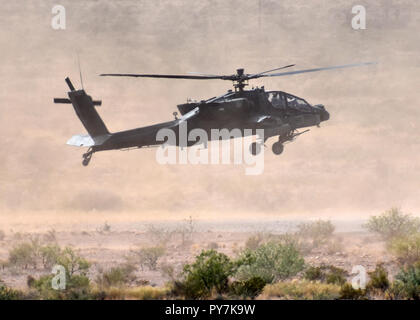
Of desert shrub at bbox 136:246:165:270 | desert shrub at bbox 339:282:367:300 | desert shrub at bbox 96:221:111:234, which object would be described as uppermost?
desert shrub at bbox 96:221:111:234

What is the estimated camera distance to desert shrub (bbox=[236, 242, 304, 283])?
32219mm

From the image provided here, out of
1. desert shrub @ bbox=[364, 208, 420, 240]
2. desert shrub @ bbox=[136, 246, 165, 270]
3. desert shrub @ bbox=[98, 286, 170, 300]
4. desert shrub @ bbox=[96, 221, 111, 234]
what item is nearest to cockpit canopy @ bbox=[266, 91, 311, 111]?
desert shrub @ bbox=[98, 286, 170, 300]

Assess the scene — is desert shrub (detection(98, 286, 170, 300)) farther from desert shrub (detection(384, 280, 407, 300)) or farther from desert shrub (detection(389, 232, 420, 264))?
desert shrub (detection(389, 232, 420, 264))

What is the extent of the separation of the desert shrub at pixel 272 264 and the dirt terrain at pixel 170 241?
5098 millimetres

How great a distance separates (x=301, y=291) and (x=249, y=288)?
7.73 feet

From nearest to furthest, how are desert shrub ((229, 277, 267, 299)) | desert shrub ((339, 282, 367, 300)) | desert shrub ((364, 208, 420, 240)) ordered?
desert shrub ((229, 277, 267, 299)), desert shrub ((339, 282, 367, 300)), desert shrub ((364, 208, 420, 240))

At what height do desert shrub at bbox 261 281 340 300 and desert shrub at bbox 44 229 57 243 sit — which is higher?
desert shrub at bbox 44 229 57 243

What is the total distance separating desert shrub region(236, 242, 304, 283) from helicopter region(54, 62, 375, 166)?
5.04 meters

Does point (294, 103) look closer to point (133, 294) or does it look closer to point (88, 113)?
point (88, 113)

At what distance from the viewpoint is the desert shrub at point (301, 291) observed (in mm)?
28500

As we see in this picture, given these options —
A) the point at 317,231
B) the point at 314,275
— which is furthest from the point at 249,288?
the point at 317,231
